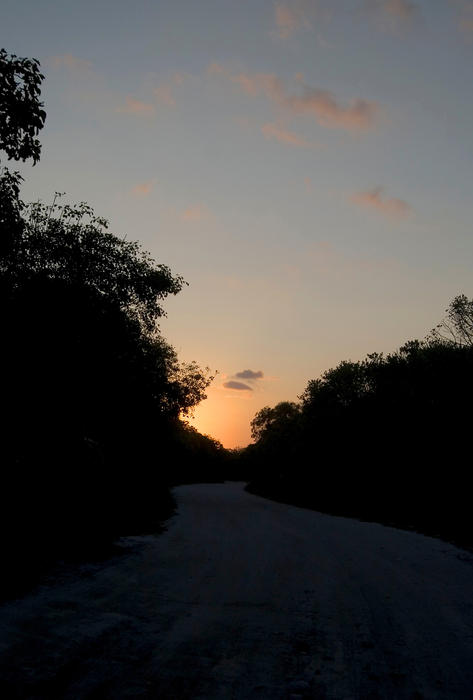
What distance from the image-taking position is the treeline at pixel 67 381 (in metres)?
10.2

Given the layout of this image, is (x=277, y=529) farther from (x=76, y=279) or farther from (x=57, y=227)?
(x=57, y=227)

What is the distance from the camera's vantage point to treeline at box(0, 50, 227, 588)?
33.6 ft

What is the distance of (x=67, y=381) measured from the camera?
47.4 ft

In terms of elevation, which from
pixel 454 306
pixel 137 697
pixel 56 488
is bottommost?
pixel 137 697

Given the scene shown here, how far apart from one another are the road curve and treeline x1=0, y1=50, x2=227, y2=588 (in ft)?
6.30

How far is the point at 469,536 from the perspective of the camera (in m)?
15.9

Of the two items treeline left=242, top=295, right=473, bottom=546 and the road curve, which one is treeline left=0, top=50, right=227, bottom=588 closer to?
the road curve

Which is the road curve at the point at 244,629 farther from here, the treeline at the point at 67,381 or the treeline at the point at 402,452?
the treeline at the point at 402,452

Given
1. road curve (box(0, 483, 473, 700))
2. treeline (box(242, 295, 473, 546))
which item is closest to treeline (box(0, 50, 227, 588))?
road curve (box(0, 483, 473, 700))

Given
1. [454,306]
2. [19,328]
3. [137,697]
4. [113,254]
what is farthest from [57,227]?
[454,306]

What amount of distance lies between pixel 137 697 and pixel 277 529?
42.9 ft

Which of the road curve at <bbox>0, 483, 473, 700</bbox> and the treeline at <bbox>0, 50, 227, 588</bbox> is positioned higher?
the treeline at <bbox>0, 50, 227, 588</bbox>

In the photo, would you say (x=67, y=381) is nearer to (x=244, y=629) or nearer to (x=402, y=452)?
(x=244, y=629)

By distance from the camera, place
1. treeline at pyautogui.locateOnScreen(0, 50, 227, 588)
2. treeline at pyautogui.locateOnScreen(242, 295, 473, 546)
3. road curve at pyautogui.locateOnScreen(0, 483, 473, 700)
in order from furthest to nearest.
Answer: treeline at pyautogui.locateOnScreen(242, 295, 473, 546) → treeline at pyautogui.locateOnScreen(0, 50, 227, 588) → road curve at pyautogui.locateOnScreen(0, 483, 473, 700)
